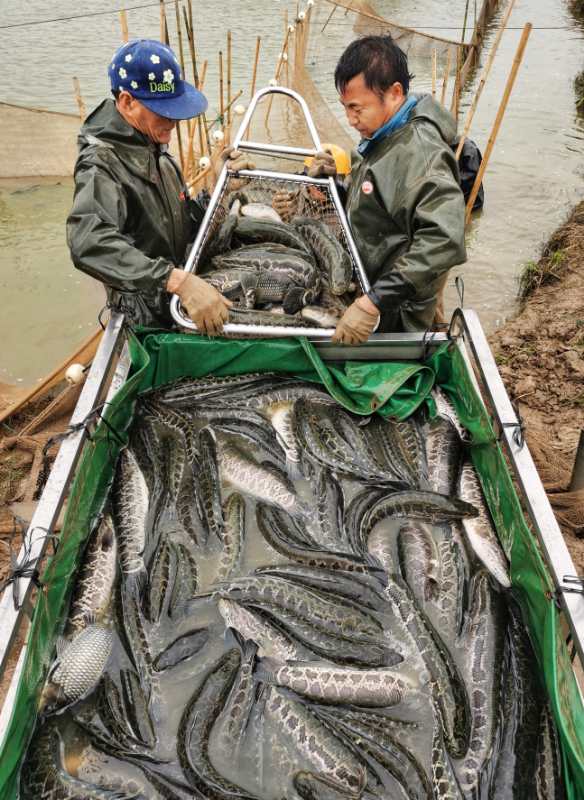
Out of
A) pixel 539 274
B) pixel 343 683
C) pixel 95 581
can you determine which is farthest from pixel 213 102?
pixel 343 683

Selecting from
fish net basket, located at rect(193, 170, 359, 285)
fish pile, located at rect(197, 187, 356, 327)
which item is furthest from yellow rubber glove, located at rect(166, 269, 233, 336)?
fish net basket, located at rect(193, 170, 359, 285)

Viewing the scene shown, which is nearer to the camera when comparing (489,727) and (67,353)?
(489,727)

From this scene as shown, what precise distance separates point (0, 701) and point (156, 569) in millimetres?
1101

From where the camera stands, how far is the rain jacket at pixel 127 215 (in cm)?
280

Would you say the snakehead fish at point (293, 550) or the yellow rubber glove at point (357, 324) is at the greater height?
the yellow rubber glove at point (357, 324)

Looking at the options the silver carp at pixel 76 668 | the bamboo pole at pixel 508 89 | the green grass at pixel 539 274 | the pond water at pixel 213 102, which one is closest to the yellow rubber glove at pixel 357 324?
the silver carp at pixel 76 668

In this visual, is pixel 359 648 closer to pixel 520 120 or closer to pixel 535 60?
pixel 520 120

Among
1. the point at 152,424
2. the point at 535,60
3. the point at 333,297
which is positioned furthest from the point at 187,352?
the point at 535,60

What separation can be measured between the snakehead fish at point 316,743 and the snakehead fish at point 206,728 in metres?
0.18

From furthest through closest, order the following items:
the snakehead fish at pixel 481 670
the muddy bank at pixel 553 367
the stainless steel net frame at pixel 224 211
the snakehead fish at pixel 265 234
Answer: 1. the snakehead fish at pixel 265 234
2. the muddy bank at pixel 553 367
3. the stainless steel net frame at pixel 224 211
4. the snakehead fish at pixel 481 670

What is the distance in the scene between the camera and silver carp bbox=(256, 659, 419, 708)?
6.56 feet

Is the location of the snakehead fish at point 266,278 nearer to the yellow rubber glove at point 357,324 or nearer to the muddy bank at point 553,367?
the yellow rubber glove at point 357,324

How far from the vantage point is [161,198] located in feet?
11.6

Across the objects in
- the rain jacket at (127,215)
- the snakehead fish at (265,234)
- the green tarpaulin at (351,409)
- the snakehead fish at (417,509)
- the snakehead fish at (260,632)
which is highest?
the rain jacket at (127,215)
